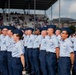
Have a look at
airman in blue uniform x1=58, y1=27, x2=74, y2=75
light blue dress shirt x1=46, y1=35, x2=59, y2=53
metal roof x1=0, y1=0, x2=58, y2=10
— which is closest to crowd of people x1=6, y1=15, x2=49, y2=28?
metal roof x1=0, y1=0, x2=58, y2=10

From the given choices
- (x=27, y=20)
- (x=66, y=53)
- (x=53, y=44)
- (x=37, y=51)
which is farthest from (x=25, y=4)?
(x=66, y=53)

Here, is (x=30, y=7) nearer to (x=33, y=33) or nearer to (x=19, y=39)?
(x=33, y=33)

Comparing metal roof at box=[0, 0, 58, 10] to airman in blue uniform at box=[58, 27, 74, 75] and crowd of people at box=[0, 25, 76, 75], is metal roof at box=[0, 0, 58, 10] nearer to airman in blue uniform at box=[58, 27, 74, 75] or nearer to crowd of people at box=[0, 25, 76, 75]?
crowd of people at box=[0, 25, 76, 75]

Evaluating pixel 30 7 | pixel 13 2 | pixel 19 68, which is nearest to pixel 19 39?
pixel 19 68

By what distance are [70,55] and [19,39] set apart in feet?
4.51

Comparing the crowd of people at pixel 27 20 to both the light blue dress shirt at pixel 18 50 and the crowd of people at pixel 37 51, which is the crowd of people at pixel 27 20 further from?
the light blue dress shirt at pixel 18 50

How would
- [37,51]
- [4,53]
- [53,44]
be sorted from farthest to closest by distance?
1. [37,51]
2. [4,53]
3. [53,44]

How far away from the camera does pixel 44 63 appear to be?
407 inches

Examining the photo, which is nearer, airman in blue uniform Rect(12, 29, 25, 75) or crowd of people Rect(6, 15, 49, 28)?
airman in blue uniform Rect(12, 29, 25, 75)

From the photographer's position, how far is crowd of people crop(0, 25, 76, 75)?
26.0 feet

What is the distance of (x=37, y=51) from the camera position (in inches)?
466

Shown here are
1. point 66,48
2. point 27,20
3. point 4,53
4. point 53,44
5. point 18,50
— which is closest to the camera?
point 18,50

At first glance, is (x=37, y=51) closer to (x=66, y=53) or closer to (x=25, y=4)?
(x=66, y=53)

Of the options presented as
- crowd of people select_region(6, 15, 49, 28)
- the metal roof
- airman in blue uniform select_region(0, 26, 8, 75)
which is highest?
the metal roof
